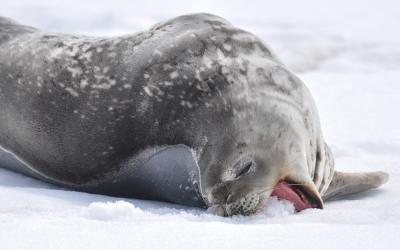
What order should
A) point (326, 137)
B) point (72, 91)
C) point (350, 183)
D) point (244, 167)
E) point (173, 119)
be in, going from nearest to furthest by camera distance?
point (244, 167) → point (173, 119) → point (72, 91) → point (350, 183) → point (326, 137)

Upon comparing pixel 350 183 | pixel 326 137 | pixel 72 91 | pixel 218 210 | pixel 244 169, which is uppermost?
pixel 72 91

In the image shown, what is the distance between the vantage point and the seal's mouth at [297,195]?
2508 mm

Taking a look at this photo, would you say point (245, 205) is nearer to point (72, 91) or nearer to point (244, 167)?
point (244, 167)

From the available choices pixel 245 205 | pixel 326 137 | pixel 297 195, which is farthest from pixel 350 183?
pixel 326 137

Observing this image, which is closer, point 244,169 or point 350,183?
point 244,169

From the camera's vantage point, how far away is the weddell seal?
2549 millimetres

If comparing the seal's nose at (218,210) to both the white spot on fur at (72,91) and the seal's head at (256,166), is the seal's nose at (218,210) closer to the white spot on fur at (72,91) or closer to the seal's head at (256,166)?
the seal's head at (256,166)

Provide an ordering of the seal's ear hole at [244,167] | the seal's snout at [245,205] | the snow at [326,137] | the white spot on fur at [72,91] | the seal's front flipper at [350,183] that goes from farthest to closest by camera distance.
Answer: the seal's front flipper at [350,183], the white spot on fur at [72,91], the seal's ear hole at [244,167], the seal's snout at [245,205], the snow at [326,137]

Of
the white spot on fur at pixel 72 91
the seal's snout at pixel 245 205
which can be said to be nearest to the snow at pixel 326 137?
the seal's snout at pixel 245 205

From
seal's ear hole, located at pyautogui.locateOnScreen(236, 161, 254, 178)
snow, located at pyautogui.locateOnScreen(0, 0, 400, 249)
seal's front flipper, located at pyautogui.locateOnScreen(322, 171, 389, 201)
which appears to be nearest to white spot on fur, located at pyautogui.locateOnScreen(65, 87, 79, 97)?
snow, located at pyautogui.locateOnScreen(0, 0, 400, 249)

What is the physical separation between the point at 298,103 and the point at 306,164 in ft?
0.83

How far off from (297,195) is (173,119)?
1.78 feet

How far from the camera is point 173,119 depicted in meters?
2.68

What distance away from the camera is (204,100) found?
2646mm
